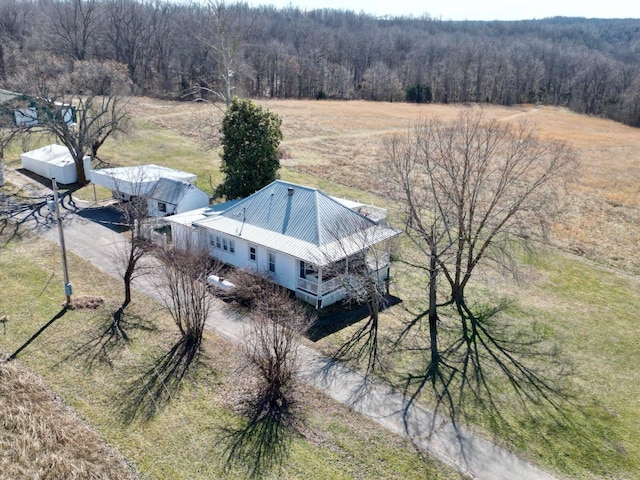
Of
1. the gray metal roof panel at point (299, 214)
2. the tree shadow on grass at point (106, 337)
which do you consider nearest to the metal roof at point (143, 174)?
the gray metal roof panel at point (299, 214)

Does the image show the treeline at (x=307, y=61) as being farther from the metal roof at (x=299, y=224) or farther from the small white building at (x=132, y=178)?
the metal roof at (x=299, y=224)

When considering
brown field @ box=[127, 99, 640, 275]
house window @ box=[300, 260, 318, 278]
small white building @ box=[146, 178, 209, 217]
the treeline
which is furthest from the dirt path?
the treeline

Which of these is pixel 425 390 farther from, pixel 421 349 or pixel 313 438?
pixel 313 438

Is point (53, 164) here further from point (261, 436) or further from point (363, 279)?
point (261, 436)

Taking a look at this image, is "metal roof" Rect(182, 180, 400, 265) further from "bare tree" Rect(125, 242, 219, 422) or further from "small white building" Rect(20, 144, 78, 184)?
"small white building" Rect(20, 144, 78, 184)

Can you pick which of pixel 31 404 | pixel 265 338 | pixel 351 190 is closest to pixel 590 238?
pixel 351 190
